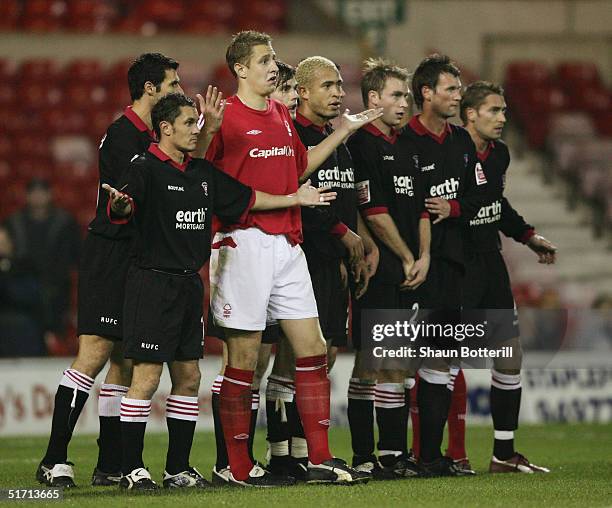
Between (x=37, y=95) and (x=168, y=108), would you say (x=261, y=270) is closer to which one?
(x=168, y=108)

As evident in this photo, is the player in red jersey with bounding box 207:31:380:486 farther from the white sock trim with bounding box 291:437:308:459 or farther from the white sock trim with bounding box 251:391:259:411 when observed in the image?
the white sock trim with bounding box 291:437:308:459

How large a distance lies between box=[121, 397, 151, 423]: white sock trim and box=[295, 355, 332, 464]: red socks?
79cm

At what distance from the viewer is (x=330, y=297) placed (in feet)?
25.2

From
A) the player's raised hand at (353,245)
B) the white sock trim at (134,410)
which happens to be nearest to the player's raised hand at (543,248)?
the player's raised hand at (353,245)

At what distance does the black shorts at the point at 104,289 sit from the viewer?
24.1 feet

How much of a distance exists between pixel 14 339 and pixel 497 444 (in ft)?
18.0

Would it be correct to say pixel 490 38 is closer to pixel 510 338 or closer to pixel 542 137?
pixel 542 137

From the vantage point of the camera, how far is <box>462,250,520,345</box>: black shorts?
8398 mm

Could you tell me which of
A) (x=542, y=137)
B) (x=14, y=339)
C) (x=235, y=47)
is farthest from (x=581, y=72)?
(x=235, y=47)

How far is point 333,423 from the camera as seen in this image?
12617 mm

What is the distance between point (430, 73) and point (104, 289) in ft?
8.03

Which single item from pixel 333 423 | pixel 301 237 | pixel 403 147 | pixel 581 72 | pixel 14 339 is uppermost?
pixel 581 72

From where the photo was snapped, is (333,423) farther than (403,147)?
Yes

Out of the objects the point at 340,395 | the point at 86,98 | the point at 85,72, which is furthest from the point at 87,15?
the point at 340,395
